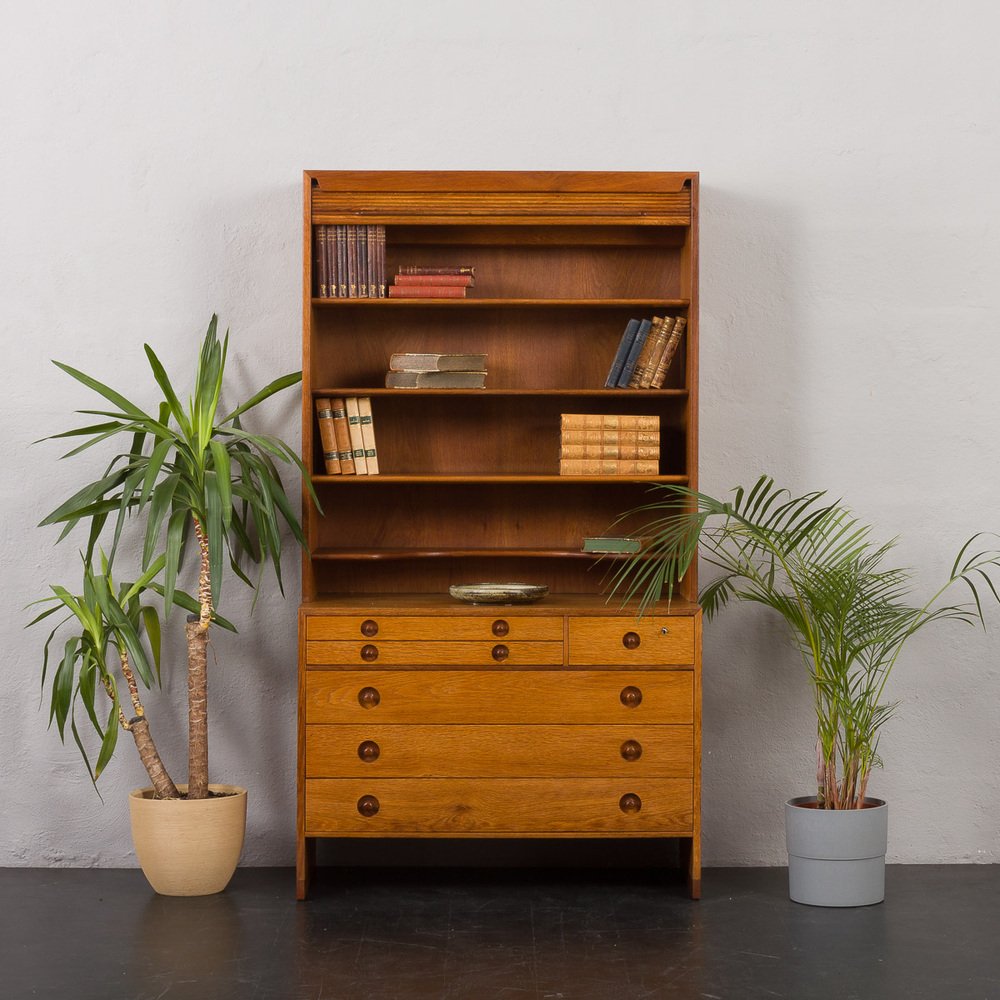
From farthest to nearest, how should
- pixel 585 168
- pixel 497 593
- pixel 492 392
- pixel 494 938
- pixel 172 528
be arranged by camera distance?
pixel 585 168 < pixel 492 392 < pixel 497 593 < pixel 172 528 < pixel 494 938

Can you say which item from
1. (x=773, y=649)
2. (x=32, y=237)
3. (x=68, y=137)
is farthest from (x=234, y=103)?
(x=773, y=649)

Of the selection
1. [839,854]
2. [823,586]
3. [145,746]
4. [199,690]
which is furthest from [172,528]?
[839,854]

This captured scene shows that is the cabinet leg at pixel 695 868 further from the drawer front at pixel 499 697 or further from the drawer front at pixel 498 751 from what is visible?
the drawer front at pixel 499 697

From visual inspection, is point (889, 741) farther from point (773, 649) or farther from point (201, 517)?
point (201, 517)

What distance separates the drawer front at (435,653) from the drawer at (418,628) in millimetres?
18

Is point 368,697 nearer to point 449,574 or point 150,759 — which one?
point 449,574

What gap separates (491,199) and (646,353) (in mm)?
707

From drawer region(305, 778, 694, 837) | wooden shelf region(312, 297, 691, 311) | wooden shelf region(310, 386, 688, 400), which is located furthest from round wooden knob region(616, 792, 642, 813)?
wooden shelf region(312, 297, 691, 311)

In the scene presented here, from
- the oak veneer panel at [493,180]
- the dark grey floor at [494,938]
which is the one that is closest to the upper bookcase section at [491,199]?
the oak veneer panel at [493,180]

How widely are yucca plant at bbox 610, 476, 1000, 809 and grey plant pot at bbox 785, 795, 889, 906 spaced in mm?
94

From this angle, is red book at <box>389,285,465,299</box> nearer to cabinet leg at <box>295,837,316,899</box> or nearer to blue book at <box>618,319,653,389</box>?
blue book at <box>618,319,653,389</box>

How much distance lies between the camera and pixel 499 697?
3.63 meters

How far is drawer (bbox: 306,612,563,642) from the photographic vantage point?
3641 millimetres

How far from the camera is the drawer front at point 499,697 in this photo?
3629 mm
